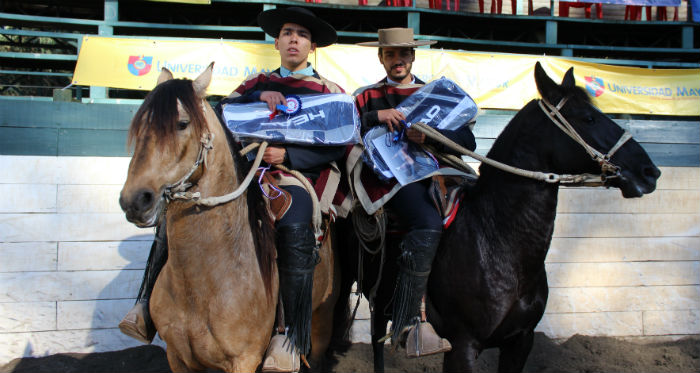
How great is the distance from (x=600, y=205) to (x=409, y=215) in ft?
10.6

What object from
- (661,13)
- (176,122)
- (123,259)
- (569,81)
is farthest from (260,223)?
(661,13)

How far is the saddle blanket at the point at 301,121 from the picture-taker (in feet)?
9.49

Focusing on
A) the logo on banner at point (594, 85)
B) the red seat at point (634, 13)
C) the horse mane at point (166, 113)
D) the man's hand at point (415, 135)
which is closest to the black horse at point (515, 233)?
the man's hand at point (415, 135)

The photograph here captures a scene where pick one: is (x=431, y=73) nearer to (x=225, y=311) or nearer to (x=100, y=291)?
(x=100, y=291)

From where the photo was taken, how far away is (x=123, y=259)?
15.5 ft

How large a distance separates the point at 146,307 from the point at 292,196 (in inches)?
39.0

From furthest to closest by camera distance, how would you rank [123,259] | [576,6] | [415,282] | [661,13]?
[661,13], [576,6], [123,259], [415,282]

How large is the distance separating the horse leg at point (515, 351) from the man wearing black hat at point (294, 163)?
1304 mm

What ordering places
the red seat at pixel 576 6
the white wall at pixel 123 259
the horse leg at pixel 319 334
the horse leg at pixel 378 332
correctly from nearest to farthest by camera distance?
the horse leg at pixel 319 334 → the horse leg at pixel 378 332 → the white wall at pixel 123 259 → the red seat at pixel 576 6

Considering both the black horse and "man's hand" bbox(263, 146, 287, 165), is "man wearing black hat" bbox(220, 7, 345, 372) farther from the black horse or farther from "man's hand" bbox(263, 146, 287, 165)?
the black horse

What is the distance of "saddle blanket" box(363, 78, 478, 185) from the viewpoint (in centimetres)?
325

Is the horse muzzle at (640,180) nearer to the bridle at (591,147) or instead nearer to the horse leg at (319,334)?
the bridle at (591,147)

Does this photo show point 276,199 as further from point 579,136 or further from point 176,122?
point 579,136

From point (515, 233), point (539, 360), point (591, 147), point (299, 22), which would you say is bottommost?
point (539, 360)
